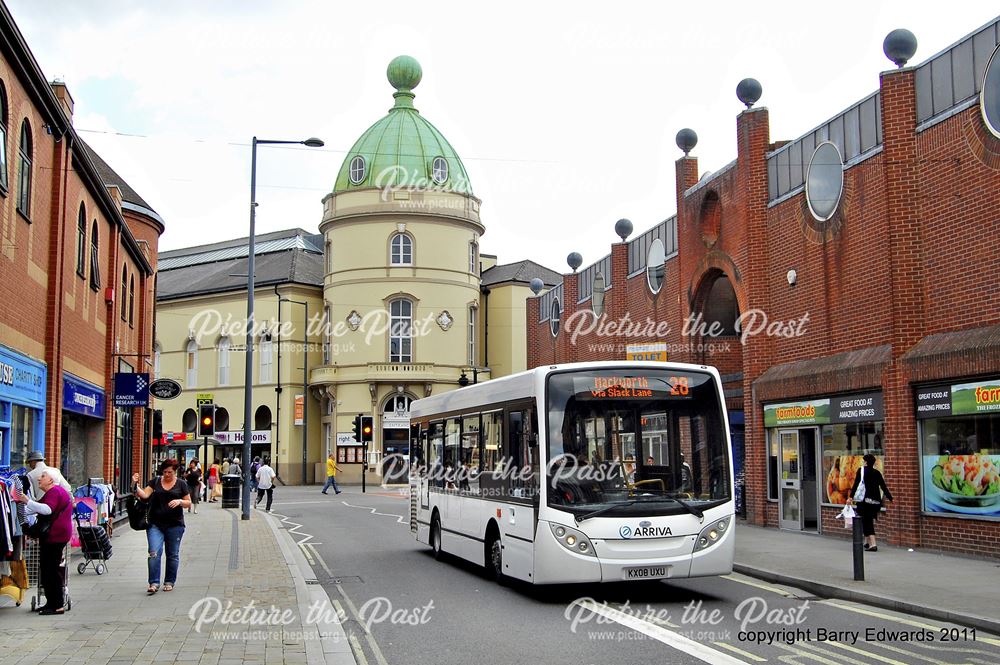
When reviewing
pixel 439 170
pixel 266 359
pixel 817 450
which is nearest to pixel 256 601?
pixel 817 450

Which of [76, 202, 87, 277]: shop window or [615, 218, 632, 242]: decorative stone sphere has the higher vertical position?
[615, 218, 632, 242]: decorative stone sphere

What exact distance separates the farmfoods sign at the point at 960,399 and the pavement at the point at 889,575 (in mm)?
2167

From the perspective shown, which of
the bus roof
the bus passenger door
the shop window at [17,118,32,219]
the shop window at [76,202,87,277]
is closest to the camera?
the bus passenger door

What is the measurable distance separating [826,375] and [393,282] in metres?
38.6

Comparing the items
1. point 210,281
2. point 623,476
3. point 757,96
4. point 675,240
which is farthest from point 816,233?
point 210,281

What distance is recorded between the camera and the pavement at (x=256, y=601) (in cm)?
898

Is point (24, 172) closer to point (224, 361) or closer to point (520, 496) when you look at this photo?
point (520, 496)

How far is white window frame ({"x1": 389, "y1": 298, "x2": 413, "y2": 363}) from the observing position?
56625 mm

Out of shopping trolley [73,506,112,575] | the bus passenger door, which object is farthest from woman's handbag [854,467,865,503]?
shopping trolley [73,506,112,575]

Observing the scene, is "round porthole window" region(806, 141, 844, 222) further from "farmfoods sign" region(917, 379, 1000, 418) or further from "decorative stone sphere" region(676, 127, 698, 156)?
"decorative stone sphere" region(676, 127, 698, 156)

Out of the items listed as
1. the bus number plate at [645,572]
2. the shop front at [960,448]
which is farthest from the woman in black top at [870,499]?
the bus number plate at [645,572]

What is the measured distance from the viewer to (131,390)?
76.0ft

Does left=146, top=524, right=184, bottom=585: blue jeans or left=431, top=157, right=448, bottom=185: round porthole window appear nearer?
left=146, top=524, right=184, bottom=585: blue jeans

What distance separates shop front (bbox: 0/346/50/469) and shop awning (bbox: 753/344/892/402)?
13635 millimetres
